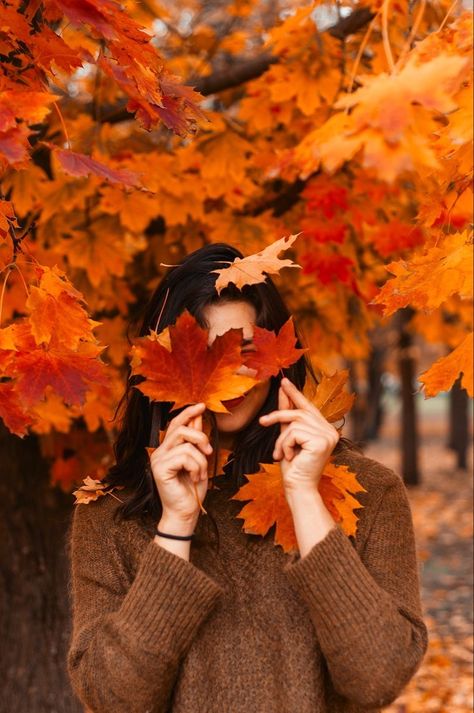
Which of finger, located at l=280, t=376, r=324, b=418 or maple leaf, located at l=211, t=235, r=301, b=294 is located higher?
maple leaf, located at l=211, t=235, r=301, b=294

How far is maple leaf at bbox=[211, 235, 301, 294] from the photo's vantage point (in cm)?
167

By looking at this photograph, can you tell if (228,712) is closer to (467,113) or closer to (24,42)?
(467,113)

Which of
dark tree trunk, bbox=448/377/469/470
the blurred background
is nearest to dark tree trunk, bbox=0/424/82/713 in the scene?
the blurred background

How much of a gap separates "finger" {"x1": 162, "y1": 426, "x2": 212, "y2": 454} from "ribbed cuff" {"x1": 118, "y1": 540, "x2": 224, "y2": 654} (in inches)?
9.1

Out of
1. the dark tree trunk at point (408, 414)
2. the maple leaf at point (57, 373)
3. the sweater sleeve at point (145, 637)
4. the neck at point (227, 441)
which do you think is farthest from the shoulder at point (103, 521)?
the dark tree trunk at point (408, 414)

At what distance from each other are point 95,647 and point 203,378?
24.0 inches

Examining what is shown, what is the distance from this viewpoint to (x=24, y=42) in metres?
1.83

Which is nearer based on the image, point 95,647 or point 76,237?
point 95,647

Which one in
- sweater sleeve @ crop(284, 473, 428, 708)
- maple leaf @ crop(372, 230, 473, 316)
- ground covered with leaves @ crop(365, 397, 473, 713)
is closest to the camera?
maple leaf @ crop(372, 230, 473, 316)

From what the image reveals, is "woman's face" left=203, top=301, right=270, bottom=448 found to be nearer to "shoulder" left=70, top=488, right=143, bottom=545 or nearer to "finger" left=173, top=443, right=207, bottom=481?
"finger" left=173, top=443, right=207, bottom=481

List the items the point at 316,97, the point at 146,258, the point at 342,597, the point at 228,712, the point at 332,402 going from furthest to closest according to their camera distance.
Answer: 1. the point at 146,258
2. the point at 316,97
3. the point at 332,402
4. the point at 228,712
5. the point at 342,597

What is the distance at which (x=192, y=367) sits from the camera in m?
1.62

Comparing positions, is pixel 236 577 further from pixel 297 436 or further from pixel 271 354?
pixel 271 354

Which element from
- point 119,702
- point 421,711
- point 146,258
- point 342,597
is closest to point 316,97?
point 146,258
